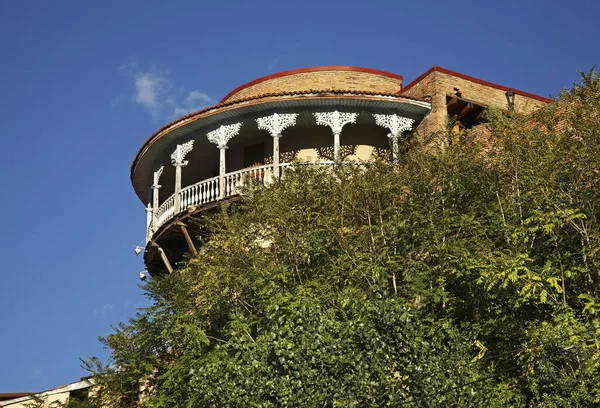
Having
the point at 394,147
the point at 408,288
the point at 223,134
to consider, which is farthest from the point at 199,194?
the point at 408,288

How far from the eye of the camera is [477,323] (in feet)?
63.4

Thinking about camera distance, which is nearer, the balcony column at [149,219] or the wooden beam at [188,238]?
the wooden beam at [188,238]

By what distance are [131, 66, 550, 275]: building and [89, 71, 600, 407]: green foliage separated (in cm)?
385

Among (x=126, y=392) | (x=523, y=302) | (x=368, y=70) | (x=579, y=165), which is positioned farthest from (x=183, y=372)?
(x=368, y=70)

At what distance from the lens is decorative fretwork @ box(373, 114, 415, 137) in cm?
2667

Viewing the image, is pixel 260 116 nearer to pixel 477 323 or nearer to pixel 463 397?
pixel 477 323

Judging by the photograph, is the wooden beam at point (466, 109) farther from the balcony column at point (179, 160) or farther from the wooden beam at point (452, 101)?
the balcony column at point (179, 160)

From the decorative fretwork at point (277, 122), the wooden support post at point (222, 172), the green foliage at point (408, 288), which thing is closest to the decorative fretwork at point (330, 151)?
the decorative fretwork at point (277, 122)

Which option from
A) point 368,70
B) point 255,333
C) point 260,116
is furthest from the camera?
point 368,70

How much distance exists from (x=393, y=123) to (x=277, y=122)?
289 cm

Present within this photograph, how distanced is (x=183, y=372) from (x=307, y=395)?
4012 millimetres

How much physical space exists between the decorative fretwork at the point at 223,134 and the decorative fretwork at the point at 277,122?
Result: 25.7 inches

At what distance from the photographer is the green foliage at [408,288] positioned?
1794 cm

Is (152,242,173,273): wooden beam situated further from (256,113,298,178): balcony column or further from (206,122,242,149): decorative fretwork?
(256,113,298,178): balcony column
